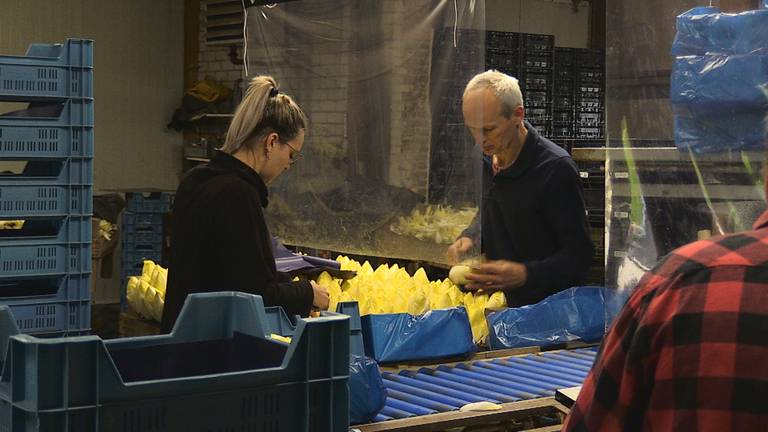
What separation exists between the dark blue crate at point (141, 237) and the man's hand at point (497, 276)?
5.80m

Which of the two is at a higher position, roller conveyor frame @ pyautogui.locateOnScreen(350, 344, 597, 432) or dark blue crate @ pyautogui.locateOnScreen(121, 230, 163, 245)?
roller conveyor frame @ pyautogui.locateOnScreen(350, 344, 597, 432)

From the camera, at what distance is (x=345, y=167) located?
6012 millimetres

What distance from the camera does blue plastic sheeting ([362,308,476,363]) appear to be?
320cm

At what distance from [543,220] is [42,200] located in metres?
2.05

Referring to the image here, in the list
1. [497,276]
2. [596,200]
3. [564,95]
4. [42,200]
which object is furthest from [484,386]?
[564,95]

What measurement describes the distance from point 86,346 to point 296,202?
4833mm

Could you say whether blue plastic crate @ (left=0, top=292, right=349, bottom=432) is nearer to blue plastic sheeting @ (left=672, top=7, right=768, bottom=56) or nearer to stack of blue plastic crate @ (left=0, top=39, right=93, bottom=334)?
blue plastic sheeting @ (left=672, top=7, right=768, bottom=56)

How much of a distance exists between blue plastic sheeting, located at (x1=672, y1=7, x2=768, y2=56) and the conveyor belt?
1.06m

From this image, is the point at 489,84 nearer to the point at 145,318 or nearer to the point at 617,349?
the point at 145,318

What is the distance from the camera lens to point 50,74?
4.09 m

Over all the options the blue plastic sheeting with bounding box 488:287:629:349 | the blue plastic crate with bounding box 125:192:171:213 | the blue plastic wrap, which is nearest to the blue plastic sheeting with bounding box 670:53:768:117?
the blue plastic sheeting with bounding box 488:287:629:349

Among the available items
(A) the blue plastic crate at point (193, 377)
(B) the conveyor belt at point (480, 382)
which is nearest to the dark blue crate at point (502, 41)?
(B) the conveyor belt at point (480, 382)

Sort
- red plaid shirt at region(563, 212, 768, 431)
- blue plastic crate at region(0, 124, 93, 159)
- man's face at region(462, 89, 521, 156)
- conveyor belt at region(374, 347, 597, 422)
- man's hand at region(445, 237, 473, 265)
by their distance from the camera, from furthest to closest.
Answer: man's hand at region(445, 237, 473, 265)
man's face at region(462, 89, 521, 156)
blue plastic crate at region(0, 124, 93, 159)
conveyor belt at region(374, 347, 597, 422)
red plaid shirt at region(563, 212, 768, 431)

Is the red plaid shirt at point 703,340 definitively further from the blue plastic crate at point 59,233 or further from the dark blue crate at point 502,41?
the dark blue crate at point 502,41
